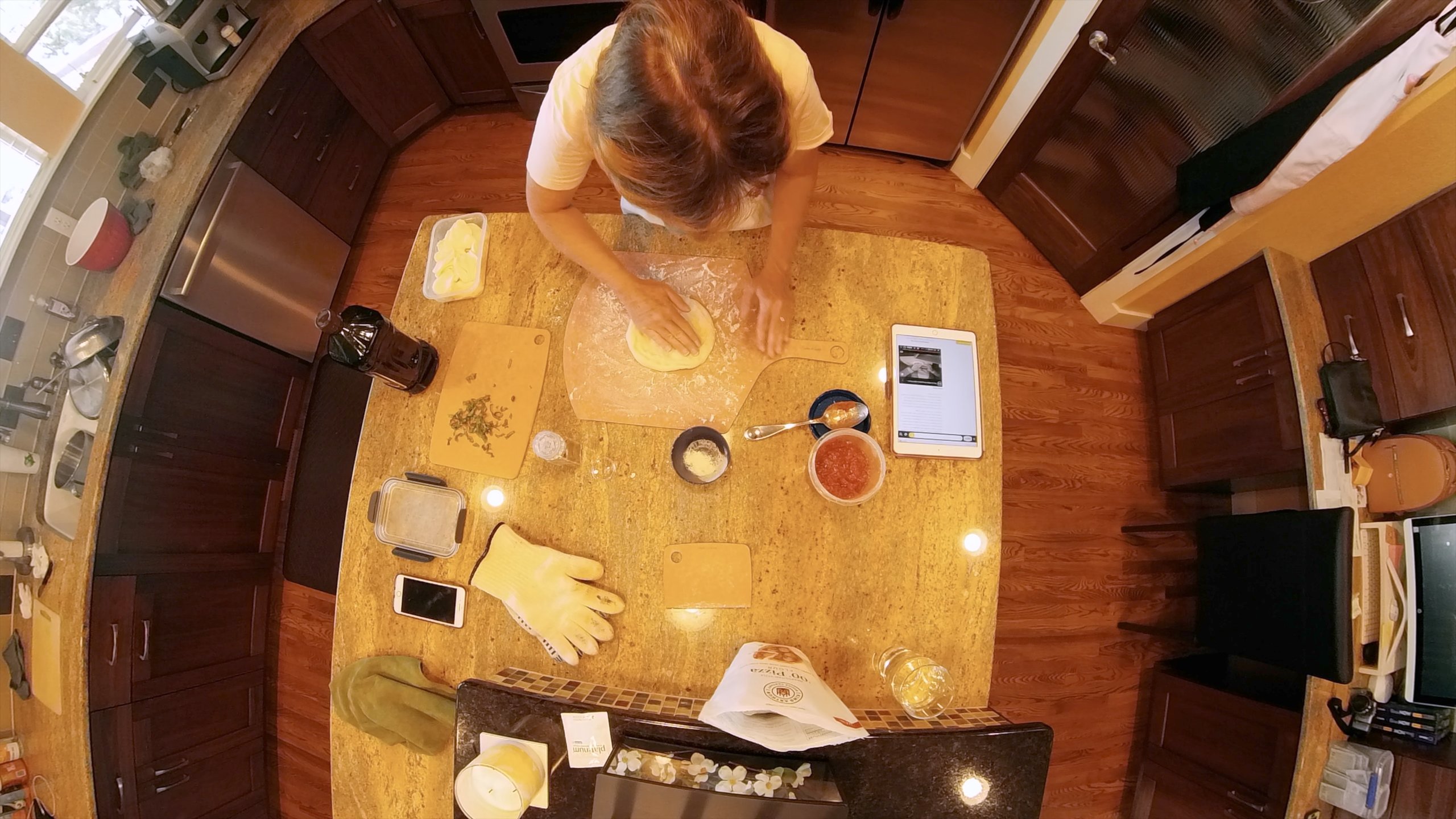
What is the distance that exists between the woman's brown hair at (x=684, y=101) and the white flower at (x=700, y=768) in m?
0.95

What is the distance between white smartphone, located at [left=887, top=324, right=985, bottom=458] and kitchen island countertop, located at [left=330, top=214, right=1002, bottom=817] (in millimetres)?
28

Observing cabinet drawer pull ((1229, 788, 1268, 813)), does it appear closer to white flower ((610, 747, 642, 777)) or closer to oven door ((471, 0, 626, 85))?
white flower ((610, 747, 642, 777))

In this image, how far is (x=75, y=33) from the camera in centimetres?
158

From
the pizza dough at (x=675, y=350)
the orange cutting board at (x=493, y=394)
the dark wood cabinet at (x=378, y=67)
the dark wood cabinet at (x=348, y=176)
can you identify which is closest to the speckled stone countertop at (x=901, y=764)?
the orange cutting board at (x=493, y=394)

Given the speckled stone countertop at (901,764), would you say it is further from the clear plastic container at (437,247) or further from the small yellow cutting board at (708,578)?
the clear plastic container at (437,247)

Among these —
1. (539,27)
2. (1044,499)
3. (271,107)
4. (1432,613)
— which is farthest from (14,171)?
(1432,613)

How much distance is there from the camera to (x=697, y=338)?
133 centimetres

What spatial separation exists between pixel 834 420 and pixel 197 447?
2.05 meters

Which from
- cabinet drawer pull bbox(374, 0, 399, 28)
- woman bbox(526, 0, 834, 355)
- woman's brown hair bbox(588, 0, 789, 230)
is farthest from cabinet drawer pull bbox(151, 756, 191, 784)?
cabinet drawer pull bbox(374, 0, 399, 28)

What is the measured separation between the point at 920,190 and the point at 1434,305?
5.11 feet

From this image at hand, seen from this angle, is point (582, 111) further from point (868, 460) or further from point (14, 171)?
point (14, 171)

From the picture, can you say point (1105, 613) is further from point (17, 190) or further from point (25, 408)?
point (17, 190)

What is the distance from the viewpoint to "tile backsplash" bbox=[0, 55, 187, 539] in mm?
1561

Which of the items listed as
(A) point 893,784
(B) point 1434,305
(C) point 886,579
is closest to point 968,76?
(B) point 1434,305
